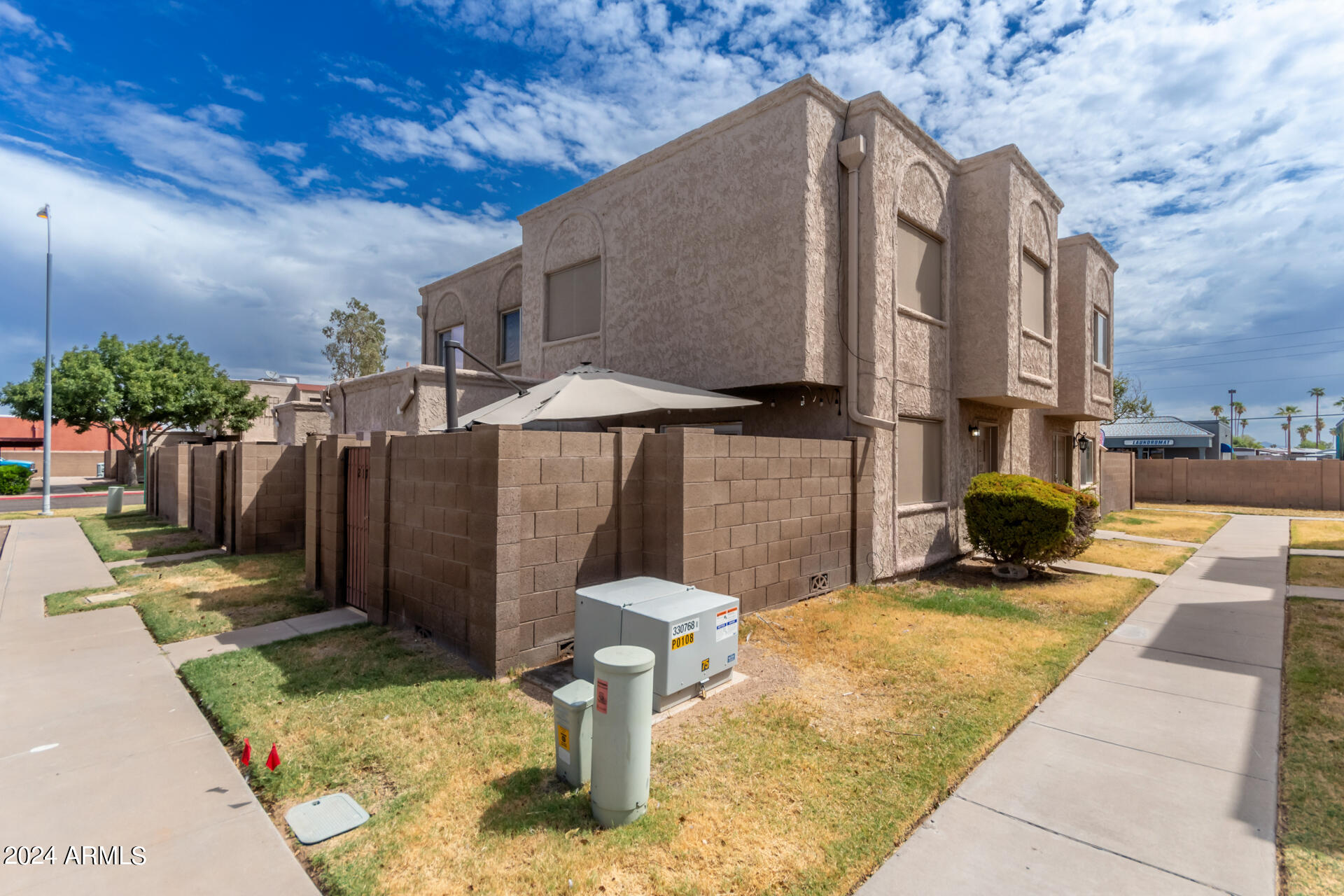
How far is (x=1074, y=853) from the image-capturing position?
338 centimetres

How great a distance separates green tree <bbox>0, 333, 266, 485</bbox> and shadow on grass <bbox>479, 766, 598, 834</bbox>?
3763cm

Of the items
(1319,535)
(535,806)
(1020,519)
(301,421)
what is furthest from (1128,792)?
(301,421)

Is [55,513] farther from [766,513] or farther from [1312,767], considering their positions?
[1312,767]

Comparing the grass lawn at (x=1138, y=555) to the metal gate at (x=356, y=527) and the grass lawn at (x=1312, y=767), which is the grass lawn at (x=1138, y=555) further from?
the metal gate at (x=356, y=527)

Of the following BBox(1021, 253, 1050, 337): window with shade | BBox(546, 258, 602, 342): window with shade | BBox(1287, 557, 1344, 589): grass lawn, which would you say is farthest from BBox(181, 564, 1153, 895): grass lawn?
BBox(546, 258, 602, 342): window with shade

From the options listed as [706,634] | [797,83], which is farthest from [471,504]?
[797,83]

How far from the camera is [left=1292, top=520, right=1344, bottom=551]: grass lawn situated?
14.1 meters

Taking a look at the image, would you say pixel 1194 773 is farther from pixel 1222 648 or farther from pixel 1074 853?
pixel 1222 648

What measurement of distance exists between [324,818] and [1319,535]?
2229 centimetres

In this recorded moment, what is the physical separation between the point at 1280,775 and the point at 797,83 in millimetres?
9346

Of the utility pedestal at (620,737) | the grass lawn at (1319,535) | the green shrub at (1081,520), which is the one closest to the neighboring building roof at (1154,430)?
the grass lawn at (1319,535)

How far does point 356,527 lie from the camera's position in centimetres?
796

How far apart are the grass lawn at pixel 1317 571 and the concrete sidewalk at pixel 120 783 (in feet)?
46.2

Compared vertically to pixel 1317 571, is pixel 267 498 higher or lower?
higher
